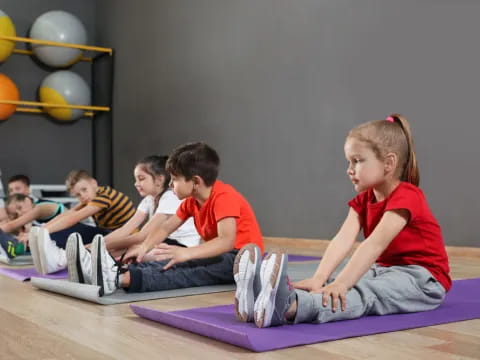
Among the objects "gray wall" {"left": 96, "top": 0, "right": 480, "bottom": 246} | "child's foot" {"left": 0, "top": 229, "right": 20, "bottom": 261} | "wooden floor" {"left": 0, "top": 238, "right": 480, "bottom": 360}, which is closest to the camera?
"wooden floor" {"left": 0, "top": 238, "right": 480, "bottom": 360}

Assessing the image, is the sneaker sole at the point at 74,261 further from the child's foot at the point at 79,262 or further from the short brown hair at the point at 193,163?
the short brown hair at the point at 193,163

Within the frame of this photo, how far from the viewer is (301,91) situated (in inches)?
154

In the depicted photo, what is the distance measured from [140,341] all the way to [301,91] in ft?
9.47

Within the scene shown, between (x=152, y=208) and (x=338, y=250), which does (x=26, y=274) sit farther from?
(x=338, y=250)

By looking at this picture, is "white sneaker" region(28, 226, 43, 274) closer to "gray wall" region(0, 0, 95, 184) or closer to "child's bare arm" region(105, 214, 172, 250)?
"child's bare arm" region(105, 214, 172, 250)

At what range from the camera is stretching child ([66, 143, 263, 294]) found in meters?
1.84

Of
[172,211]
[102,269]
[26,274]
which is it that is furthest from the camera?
[26,274]

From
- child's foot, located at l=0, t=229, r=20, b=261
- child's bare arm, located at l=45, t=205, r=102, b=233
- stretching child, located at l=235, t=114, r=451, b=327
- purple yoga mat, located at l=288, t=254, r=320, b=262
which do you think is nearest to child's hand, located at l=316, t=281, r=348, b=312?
stretching child, located at l=235, t=114, r=451, b=327

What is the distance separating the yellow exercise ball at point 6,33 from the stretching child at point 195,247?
3526 mm

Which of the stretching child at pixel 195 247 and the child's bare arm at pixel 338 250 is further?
the stretching child at pixel 195 247

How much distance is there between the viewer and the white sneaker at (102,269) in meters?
1.77

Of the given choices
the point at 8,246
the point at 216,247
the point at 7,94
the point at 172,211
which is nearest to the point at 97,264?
the point at 216,247

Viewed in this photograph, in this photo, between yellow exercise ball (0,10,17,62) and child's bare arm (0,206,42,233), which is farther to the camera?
yellow exercise ball (0,10,17,62)

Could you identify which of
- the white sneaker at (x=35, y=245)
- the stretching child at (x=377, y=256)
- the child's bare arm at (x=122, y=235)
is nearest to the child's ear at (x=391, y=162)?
the stretching child at (x=377, y=256)
